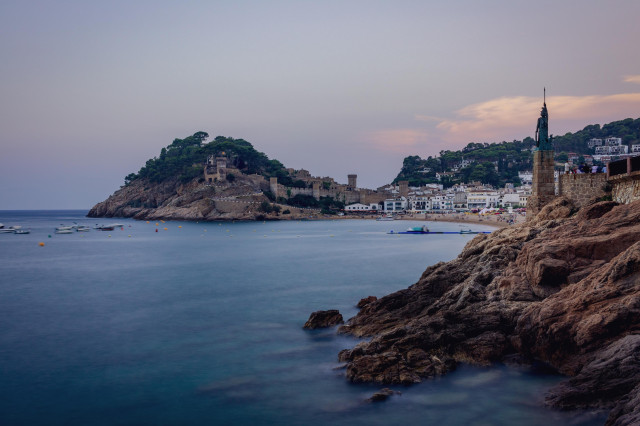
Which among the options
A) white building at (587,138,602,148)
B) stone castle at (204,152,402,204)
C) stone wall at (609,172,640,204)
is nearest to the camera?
stone wall at (609,172,640,204)

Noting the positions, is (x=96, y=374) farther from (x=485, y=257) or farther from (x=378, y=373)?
(x=485, y=257)

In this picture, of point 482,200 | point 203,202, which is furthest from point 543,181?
point 482,200

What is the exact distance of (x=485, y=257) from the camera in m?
15.3

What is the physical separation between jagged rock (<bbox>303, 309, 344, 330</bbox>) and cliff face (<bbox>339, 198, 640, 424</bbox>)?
2.55ft

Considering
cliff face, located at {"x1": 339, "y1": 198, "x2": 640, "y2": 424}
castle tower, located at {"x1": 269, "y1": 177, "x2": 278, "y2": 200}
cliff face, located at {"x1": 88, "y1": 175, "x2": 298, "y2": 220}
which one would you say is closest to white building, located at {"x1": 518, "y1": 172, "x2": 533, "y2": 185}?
cliff face, located at {"x1": 88, "y1": 175, "x2": 298, "y2": 220}

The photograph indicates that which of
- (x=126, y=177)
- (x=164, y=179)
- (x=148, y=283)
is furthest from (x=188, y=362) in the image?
(x=126, y=177)

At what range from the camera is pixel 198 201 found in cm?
9575

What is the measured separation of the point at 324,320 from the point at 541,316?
6930 mm

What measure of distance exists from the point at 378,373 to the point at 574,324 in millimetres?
4107

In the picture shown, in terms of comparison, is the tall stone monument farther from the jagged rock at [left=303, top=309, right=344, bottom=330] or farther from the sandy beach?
the sandy beach

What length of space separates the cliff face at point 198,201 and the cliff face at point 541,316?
81.2m

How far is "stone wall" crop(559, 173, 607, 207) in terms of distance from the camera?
16.8m

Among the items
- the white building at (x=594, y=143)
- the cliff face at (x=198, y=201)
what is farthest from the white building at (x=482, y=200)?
the white building at (x=594, y=143)

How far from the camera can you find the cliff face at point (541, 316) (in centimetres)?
884
